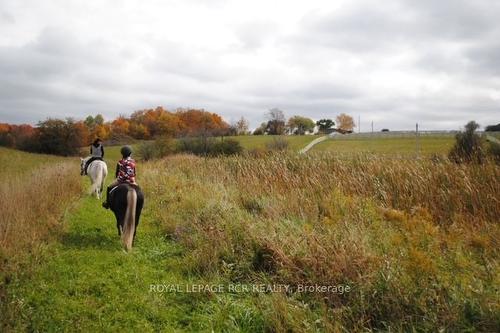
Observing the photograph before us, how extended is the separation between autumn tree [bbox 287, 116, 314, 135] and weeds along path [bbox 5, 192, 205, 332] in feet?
393

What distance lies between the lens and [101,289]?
206 inches

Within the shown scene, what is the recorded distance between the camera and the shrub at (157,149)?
47.7 metres

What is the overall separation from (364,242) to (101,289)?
379 cm

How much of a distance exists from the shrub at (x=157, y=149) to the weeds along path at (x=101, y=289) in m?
40.9

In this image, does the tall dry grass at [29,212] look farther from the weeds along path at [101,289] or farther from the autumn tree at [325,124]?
the autumn tree at [325,124]

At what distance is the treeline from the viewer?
188ft

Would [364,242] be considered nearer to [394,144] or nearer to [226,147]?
[226,147]

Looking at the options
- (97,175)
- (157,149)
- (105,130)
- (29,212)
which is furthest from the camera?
(105,130)

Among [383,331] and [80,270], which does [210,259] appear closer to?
[80,270]

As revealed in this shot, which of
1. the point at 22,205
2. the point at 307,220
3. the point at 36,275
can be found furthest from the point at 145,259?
the point at 22,205

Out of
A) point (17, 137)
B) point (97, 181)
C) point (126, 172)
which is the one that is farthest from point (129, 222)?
point (17, 137)

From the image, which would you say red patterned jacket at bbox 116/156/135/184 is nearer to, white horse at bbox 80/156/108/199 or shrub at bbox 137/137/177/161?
white horse at bbox 80/156/108/199

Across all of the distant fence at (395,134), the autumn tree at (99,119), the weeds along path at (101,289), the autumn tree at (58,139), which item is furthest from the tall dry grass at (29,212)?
the autumn tree at (99,119)

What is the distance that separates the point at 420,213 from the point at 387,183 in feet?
7.68
